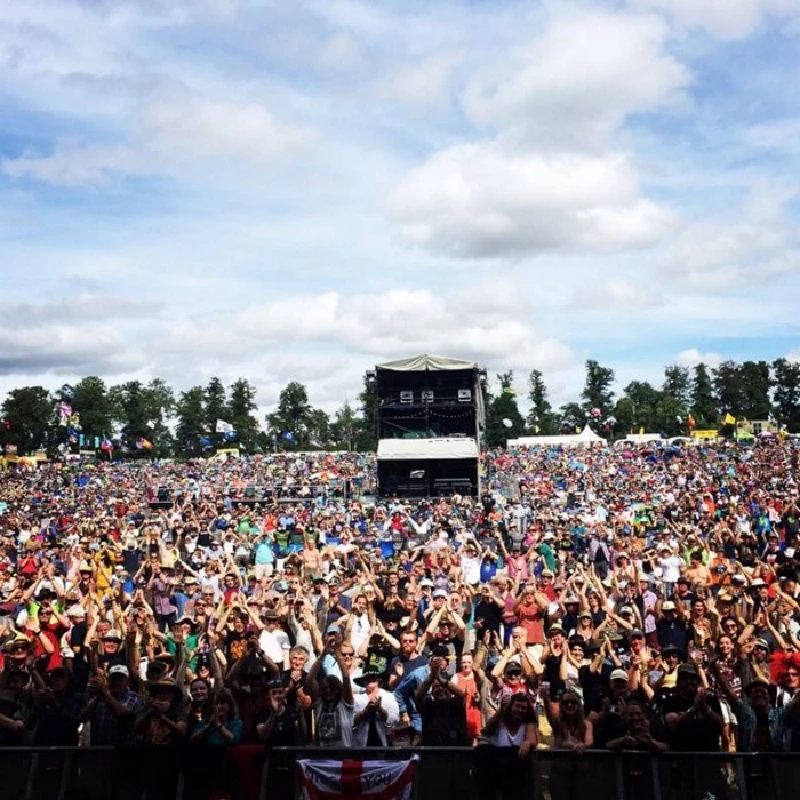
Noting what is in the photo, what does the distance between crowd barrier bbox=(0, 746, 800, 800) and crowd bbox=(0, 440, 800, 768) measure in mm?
133

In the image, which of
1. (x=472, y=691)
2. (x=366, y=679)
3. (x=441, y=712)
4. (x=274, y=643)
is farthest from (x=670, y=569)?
(x=366, y=679)

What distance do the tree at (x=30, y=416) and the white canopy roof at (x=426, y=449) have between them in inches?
3548

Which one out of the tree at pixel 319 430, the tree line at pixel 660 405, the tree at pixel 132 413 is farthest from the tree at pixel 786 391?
the tree at pixel 132 413

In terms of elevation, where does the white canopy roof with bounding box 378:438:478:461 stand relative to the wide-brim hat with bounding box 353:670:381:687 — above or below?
above

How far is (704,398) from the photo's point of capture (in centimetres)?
12306

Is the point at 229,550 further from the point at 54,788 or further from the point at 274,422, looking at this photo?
the point at 274,422

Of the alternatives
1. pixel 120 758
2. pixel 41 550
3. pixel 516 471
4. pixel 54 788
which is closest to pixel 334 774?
pixel 120 758

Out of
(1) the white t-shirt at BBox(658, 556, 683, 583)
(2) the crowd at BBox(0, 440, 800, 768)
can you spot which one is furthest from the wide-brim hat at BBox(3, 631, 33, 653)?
(1) the white t-shirt at BBox(658, 556, 683, 583)

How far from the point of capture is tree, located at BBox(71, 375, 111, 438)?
107812 mm

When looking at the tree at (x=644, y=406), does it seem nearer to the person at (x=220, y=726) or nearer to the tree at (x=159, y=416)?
the tree at (x=159, y=416)

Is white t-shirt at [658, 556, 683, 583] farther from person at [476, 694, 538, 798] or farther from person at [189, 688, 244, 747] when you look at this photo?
person at [189, 688, 244, 747]

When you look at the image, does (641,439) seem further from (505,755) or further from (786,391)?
(505,755)

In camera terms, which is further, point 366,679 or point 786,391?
point 786,391

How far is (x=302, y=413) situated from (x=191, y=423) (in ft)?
50.7
